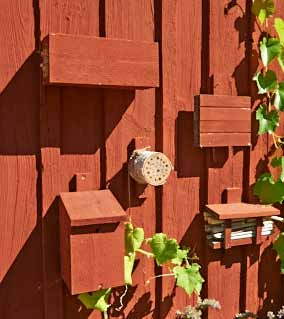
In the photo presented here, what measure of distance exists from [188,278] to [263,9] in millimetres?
1376

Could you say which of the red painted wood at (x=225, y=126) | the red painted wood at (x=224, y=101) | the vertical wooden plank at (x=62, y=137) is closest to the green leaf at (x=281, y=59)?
the red painted wood at (x=224, y=101)

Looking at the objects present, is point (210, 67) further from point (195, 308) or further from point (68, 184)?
point (195, 308)

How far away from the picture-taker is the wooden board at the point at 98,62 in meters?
1.44

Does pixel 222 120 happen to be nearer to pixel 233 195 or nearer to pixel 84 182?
pixel 233 195

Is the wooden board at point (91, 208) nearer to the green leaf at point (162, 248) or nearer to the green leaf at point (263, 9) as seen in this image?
the green leaf at point (162, 248)

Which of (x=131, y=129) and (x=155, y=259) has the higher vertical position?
(x=131, y=129)

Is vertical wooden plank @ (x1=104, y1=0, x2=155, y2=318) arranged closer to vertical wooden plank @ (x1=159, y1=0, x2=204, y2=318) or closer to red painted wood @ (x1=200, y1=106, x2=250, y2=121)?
vertical wooden plank @ (x1=159, y1=0, x2=204, y2=318)

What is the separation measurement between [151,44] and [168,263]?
1023 millimetres

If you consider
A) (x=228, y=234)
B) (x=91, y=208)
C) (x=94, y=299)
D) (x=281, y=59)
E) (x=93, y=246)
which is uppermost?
(x=281, y=59)

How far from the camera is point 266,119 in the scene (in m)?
2.01

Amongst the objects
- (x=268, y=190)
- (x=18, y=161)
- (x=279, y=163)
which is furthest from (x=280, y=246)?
(x=18, y=161)

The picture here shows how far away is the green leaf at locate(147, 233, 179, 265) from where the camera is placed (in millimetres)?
1727

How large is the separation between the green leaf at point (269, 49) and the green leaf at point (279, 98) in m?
0.15

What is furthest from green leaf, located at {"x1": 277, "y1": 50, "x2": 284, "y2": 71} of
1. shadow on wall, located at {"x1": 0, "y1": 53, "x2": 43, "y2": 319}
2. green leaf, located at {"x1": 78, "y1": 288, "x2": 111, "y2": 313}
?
green leaf, located at {"x1": 78, "y1": 288, "x2": 111, "y2": 313}
